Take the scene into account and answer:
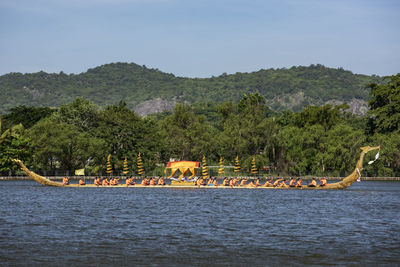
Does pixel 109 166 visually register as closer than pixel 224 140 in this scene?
Yes

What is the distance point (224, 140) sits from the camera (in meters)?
108

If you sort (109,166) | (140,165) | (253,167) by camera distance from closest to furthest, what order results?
(109,166) → (140,165) → (253,167)

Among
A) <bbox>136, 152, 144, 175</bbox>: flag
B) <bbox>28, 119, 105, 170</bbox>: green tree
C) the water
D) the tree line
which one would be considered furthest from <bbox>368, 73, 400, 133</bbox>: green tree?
the water

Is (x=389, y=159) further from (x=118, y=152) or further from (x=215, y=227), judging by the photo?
(x=215, y=227)

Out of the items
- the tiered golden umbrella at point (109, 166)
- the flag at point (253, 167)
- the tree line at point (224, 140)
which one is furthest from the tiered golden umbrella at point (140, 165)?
the flag at point (253, 167)

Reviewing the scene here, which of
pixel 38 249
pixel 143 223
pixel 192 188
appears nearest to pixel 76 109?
pixel 192 188

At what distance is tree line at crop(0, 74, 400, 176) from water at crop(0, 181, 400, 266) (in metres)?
48.0

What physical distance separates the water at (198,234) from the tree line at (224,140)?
48.0 meters

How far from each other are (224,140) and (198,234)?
76434mm

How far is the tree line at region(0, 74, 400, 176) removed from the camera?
98312mm

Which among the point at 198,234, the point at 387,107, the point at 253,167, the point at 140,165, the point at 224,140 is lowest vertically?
the point at 198,234

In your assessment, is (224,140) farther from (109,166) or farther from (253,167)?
(109,166)

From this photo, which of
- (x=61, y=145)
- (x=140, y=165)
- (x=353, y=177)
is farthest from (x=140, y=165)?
(x=353, y=177)

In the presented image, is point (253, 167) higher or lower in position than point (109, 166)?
lower
